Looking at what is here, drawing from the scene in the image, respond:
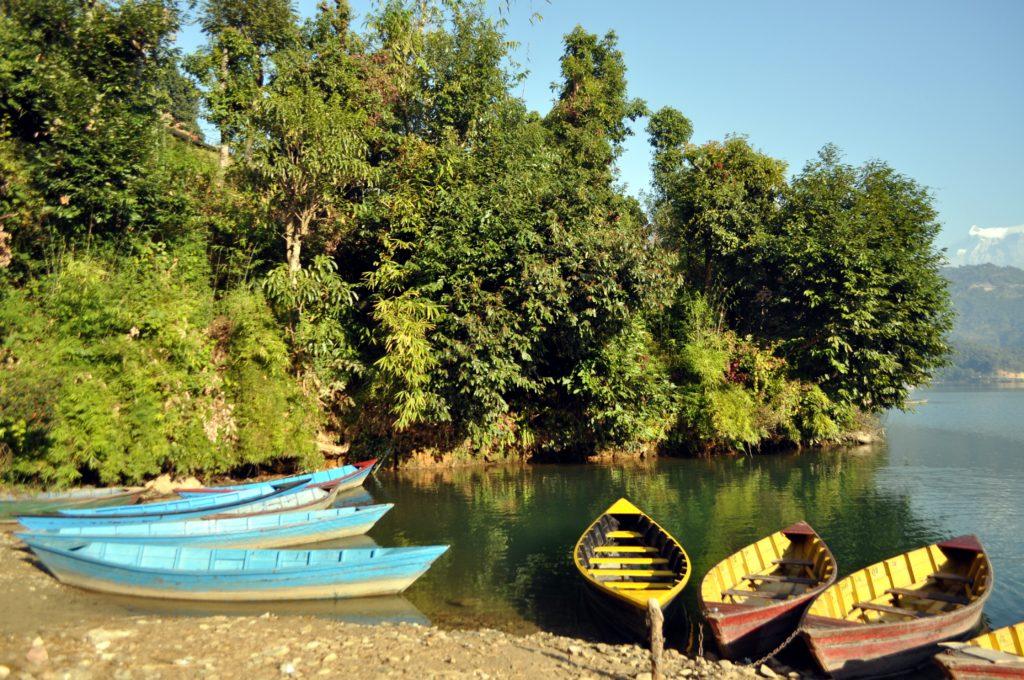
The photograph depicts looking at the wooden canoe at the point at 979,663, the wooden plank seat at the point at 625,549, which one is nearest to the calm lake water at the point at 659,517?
the wooden plank seat at the point at 625,549

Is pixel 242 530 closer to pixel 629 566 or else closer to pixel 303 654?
pixel 303 654

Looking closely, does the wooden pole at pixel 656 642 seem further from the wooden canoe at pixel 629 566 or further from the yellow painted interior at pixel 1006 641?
the yellow painted interior at pixel 1006 641

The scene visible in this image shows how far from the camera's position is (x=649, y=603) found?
8438mm

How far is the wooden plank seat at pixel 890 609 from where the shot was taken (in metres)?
9.99

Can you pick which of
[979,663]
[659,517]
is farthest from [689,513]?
[979,663]

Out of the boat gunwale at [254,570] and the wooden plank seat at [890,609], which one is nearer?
the wooden plank seat at [890,609]

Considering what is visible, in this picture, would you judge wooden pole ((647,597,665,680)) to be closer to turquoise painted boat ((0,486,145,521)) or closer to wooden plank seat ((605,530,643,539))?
wooden plank seat ((605,530,643,539))

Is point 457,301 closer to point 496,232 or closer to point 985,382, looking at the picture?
point 496,232

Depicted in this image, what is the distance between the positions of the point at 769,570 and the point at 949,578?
9.14 feet

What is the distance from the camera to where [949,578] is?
11.0 m

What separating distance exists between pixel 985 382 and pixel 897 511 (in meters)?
127

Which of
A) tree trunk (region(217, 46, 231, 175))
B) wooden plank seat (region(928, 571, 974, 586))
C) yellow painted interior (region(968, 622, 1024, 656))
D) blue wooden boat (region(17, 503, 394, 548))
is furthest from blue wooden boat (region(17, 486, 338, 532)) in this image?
tree trunk (region(217, 46, 231, 175))

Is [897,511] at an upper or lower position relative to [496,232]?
lower

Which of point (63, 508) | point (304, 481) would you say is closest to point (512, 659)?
point (304, 481)
